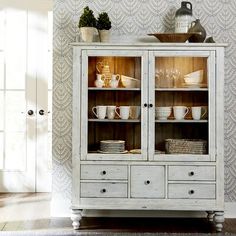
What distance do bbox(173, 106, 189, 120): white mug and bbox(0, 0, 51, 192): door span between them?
200cm

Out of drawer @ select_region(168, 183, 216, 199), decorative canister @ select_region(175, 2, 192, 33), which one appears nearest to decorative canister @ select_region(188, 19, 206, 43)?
decorative canister @ select_region(175, 2, 192, 33)

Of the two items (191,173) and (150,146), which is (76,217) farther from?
(191,173)

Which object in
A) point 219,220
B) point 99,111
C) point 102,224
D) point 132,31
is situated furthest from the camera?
point 132,31

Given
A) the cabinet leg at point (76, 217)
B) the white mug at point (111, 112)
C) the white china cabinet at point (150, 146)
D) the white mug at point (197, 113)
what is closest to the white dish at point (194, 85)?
the white china cabinet at point (150, 146)

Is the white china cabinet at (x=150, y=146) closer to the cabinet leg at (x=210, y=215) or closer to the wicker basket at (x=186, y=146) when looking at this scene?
the wicker basket at (x=186, y=146)

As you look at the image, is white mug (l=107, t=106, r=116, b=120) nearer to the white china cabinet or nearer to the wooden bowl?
the white china cabinet

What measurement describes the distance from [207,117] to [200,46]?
1.84ft

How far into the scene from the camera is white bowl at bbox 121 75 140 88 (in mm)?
3734

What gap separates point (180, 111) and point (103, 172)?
0.79 meters

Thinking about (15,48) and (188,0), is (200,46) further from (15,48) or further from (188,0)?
(15,48)

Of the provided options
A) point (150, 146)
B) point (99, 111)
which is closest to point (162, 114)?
point (150, 146)

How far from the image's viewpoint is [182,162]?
3.69 metres

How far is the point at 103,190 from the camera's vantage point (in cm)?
370

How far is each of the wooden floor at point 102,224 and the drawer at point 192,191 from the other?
0.28 metres
